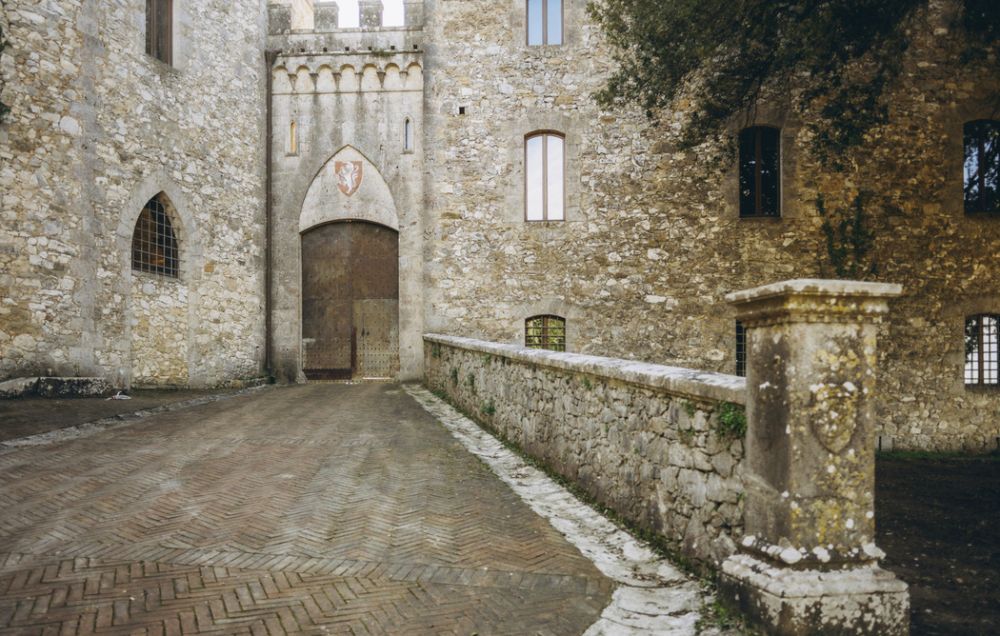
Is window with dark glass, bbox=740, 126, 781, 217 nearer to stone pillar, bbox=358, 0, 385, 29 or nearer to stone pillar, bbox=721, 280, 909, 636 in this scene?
stone pillar, bbox=358, 0, 385, 29

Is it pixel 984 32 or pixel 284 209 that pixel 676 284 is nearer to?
pixel 984 32

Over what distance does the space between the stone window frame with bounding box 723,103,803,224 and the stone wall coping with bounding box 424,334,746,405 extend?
8.39m

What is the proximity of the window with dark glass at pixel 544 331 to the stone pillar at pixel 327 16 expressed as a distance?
8.72m

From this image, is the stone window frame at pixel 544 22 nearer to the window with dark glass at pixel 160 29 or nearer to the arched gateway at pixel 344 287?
the arched gateway at pixel 344 287

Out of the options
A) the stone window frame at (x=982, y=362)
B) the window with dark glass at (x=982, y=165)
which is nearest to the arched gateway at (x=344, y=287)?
the stone window frame at (x=982, y=362)

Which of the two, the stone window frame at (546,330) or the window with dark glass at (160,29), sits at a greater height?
the window with dark glass at (160,29)

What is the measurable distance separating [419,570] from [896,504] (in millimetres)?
6154

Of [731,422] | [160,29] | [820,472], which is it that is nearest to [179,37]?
[160,29]

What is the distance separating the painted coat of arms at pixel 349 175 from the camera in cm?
1506

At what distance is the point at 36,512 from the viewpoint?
15.2ft

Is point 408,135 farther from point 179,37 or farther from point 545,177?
point 179,37

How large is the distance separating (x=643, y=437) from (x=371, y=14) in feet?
45.6

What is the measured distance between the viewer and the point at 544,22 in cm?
1409

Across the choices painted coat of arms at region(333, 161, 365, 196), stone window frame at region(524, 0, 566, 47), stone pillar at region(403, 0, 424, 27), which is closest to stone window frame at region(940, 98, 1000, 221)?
stone window frame at region(524, 0, 566, 47)
